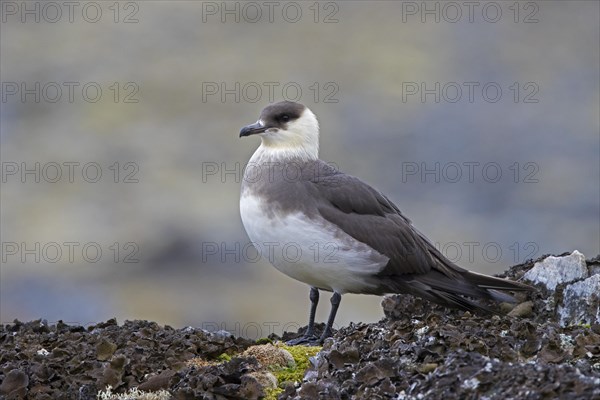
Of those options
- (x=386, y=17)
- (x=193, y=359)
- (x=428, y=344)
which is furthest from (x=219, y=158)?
(x=428, y=344)

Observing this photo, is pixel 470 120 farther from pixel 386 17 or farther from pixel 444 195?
pixel 386 17

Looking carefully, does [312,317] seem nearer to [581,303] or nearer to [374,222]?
[374,222]

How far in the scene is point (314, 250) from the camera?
8.78m

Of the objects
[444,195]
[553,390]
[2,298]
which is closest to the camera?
[553,390]

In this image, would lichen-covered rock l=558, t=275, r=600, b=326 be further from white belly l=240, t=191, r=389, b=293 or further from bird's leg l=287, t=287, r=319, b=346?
bird's leg l=287, t=287, r=319, b=346

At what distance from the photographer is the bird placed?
28.8 feet

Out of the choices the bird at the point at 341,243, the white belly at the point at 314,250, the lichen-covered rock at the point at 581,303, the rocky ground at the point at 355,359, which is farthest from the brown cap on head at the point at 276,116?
the lichen-covered rock at the point at 581,303

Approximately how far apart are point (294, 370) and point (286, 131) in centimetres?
335

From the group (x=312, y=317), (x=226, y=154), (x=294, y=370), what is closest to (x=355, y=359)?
(x=294, y=370)

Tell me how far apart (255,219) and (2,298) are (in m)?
7.32

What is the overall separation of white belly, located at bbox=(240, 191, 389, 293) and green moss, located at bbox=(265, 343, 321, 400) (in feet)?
4.13

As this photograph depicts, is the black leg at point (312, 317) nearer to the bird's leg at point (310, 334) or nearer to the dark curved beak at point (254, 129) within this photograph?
the bird's leg at point (310, 334)

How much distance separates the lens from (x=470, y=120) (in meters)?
19.6

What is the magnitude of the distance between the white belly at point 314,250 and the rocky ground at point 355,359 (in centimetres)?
94
